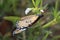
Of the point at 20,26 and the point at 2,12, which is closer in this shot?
the point at 20,26

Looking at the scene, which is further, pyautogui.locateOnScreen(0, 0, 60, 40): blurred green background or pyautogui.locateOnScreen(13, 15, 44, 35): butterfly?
pyautogui.locateOnScreen(0, 0, 60, 40): blurred green background

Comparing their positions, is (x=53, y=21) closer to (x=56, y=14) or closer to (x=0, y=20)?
(x=56, y=14)

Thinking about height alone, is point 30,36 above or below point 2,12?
below

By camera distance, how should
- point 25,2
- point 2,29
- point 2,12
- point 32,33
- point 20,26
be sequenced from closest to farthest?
point 20,26, point 32,33, point 2,29, point 2,12, point 25,2

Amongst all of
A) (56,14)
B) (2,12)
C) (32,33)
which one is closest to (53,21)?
(56,14)

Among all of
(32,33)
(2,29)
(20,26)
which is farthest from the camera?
(2,29)

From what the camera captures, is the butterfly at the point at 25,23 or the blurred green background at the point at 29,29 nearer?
the butterfly at the point at 25,23

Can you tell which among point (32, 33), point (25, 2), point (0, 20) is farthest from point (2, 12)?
point (32, 33)

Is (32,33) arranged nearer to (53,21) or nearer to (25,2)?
(53,21)

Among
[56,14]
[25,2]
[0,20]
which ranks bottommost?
[56,14]
